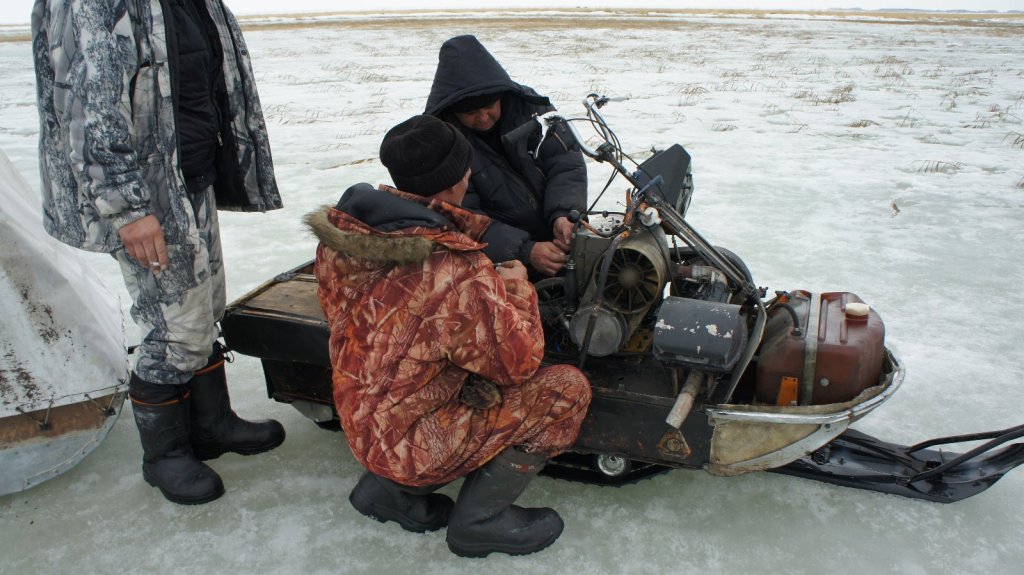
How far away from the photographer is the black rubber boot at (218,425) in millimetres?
2543

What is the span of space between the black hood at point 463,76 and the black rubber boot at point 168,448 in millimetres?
1331

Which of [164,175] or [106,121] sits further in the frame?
[164,175]

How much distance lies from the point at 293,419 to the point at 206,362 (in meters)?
0.56

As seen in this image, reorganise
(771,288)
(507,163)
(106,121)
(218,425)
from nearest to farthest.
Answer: (106,121) < (218,425) < (507,163) < (771,288)

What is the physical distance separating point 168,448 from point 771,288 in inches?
116

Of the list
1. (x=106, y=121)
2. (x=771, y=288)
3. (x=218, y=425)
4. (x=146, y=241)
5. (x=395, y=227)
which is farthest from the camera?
(x=771, y=288)

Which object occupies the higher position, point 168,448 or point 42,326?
point 42,326

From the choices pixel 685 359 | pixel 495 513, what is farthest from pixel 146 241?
pixel 685 359

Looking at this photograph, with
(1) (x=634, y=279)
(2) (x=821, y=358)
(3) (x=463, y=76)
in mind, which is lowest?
(2) (x=821, y=358)

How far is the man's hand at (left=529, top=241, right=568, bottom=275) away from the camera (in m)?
2.49

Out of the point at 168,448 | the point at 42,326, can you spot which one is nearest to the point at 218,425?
the point at 168,448

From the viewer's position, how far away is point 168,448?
2.46 meters

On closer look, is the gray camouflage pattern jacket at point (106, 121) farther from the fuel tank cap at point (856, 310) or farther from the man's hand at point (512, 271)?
the fuel tank cap at point (856, 310)

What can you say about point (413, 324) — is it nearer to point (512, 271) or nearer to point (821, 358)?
point (512, 271)
